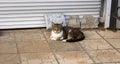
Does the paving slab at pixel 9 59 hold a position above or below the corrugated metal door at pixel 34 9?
below

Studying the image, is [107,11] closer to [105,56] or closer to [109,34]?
[109,34]

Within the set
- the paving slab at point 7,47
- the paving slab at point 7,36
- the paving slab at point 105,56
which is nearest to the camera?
the paving slab at point 105,56

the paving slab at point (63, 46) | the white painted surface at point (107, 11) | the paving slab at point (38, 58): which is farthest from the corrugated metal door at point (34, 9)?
the paving slab at point (38, 58)

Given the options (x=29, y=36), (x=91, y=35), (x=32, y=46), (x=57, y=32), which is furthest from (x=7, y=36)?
(x=91, y=35)

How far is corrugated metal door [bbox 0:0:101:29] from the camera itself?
4859mm

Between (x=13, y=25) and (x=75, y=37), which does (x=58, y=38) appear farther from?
(x=13, y=25)

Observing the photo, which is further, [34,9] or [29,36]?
[34,9]

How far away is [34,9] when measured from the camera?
195 inches

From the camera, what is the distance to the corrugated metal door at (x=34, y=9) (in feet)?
15.9

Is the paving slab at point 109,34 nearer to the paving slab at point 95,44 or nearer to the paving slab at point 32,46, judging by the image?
the paving slab at point 95,44

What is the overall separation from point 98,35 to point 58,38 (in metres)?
0.82

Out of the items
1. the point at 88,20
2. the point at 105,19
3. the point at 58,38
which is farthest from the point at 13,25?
the point at 105,19

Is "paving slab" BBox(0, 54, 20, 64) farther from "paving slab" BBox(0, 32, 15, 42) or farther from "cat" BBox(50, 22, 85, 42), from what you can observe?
"cat" BBox(50, 22, 85, 42)

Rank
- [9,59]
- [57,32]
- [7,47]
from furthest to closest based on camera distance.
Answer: [57,32]
[7,47]
[9,59]
